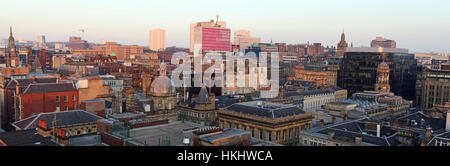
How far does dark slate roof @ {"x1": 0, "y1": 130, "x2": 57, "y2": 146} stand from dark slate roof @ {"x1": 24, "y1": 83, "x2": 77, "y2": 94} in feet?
92.3

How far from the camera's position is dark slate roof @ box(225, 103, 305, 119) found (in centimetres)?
6601

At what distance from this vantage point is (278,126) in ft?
211

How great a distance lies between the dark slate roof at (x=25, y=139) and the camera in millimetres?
50906

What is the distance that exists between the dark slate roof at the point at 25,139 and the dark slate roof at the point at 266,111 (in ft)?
112

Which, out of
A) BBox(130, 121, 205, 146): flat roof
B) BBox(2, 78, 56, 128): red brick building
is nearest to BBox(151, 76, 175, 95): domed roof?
BBox(130, 121, 205, 146): flat roof

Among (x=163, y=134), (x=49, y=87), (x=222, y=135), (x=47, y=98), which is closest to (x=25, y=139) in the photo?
(x=163, y=134)

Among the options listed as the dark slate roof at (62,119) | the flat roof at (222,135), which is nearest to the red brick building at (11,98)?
the dark slate roof at (62,119)

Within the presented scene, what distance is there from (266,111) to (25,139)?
38.9 m

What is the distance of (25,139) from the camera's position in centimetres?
5309

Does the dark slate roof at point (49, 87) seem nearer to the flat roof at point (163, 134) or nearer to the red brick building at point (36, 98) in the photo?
the red brick building at point (36, 98)

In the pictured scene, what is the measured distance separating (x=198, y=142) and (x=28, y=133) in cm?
3069

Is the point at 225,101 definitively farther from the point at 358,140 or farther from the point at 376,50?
the point at 376,50
